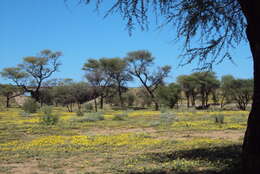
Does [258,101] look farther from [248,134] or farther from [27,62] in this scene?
[27,62]

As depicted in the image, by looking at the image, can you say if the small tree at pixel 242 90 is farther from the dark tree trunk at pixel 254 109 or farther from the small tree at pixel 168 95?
the dark tree trunk at pixel 254 109

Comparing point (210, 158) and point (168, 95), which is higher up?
point (168, 95)

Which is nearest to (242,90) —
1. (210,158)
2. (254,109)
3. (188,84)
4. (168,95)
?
(168,95)

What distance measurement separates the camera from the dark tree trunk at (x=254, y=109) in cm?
375

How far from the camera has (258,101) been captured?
383 centimetres

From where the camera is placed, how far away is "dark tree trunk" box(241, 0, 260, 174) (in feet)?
12.3

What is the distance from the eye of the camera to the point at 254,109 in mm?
3887

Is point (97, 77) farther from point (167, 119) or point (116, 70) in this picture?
point (167, 119)

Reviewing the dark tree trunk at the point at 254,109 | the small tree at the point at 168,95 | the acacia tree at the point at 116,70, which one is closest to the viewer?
the dark tree trunk at the point at 254,109

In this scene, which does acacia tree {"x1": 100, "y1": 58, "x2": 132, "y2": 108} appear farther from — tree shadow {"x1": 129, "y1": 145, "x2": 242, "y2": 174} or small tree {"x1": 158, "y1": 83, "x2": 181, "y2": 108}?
tree shadow {"x1": 129, "y1": 145, "x2": 242, "y2": 174}

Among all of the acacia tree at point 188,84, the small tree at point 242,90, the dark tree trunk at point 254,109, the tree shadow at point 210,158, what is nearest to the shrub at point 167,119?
the tree shadow at point 210,158

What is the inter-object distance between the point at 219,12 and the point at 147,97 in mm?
52905

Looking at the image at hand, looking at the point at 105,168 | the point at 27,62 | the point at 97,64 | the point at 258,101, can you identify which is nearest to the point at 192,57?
the point at 258,101

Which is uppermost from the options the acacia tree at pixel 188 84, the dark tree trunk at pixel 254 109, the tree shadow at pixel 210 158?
the acacia tree at pixel 188 84
